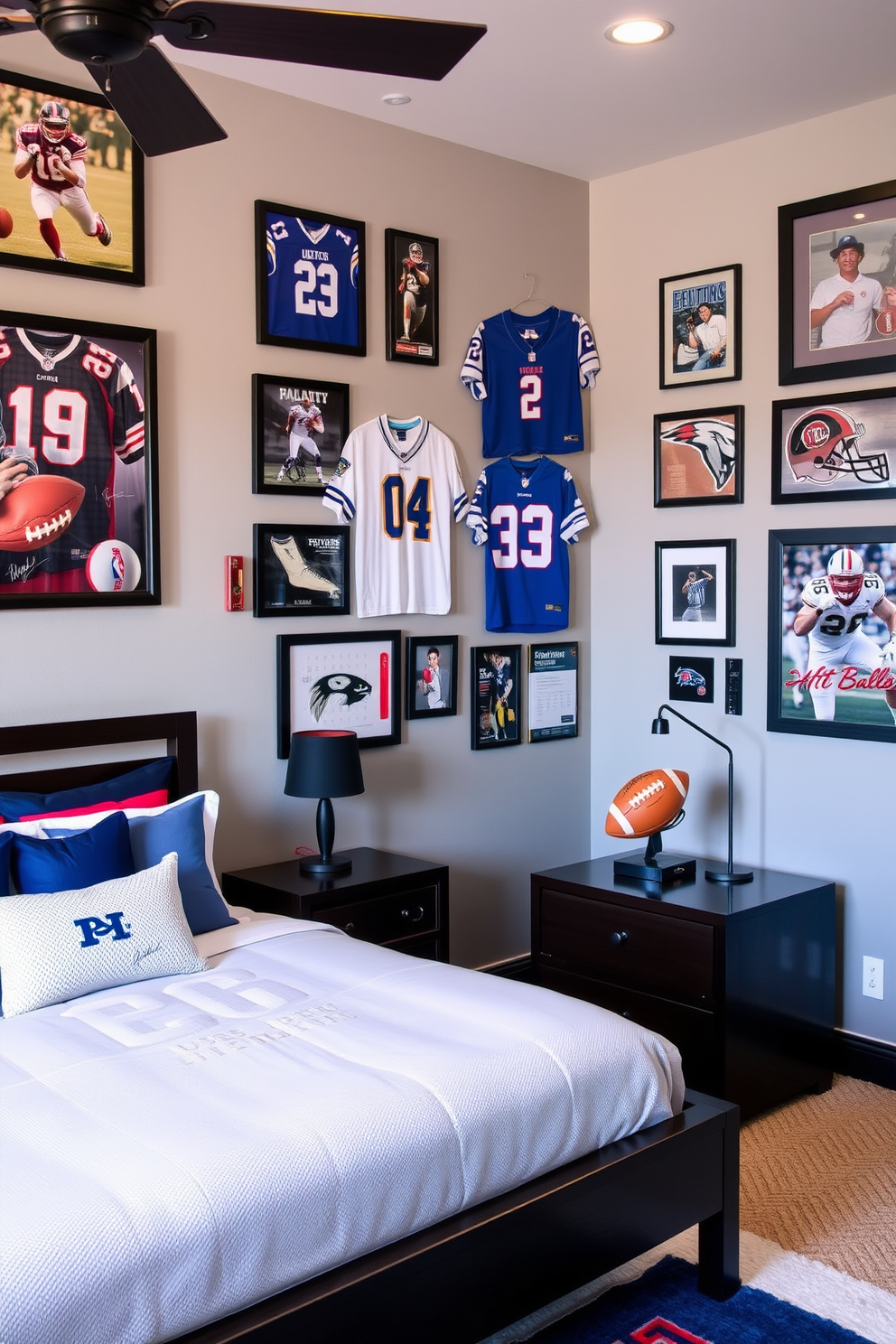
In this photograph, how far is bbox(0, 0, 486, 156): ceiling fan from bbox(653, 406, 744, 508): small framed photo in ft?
7.60

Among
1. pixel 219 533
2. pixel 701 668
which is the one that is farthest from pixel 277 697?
pixel 701 668

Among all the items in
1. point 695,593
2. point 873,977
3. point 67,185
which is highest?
point 67,185

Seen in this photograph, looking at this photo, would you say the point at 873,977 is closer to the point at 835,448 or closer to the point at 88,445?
the point at 835,448

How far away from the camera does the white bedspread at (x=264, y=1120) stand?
5.31ft

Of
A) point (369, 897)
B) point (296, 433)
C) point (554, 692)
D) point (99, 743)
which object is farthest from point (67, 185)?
point (554, 692)

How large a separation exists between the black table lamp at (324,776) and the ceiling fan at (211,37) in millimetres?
1827

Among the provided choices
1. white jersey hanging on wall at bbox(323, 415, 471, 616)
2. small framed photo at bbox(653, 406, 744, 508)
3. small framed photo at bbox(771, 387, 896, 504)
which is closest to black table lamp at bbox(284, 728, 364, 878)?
white jersey hanging on wall at bbox(323, 415, 471, 616)

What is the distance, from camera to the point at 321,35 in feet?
5.50

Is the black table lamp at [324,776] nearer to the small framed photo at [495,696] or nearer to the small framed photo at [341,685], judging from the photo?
the small framed photo at [341,685]

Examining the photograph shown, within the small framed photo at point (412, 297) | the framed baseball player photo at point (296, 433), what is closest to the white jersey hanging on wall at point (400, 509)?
the framed baseball player photo at point (296, 433)

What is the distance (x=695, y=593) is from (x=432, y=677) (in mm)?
932

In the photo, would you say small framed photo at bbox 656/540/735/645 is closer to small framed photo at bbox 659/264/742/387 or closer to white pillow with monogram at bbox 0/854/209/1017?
small framed photo at bbox 659/264/742/387

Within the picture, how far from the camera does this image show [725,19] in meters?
3.05

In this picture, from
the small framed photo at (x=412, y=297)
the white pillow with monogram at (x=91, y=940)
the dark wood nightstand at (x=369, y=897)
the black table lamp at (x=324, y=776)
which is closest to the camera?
the white pillow with monogram at (x=91, y=940)
